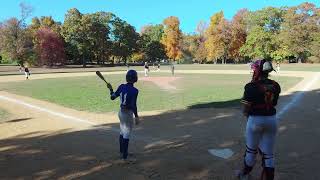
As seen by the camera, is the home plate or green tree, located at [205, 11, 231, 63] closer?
the home plate

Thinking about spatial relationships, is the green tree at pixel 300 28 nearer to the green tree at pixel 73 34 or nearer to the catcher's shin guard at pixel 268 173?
the green tree at pixel 73 34

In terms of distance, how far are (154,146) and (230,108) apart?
23.5 ft

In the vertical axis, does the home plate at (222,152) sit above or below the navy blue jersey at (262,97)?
below

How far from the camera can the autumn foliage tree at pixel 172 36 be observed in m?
108

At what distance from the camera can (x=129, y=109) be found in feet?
24.3

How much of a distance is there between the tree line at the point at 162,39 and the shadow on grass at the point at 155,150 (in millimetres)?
60128

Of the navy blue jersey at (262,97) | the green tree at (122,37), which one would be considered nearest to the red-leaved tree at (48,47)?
the green tree at (122,37)

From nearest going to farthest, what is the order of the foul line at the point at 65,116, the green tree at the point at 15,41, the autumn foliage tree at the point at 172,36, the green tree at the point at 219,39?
the foul line at the point at 65,116, the green tree at the point at 15,41, the green tree at the point at 219,39, the autumn foliage tree at the point at 172,36

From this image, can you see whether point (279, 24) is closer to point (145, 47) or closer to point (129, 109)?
point (145, 47)

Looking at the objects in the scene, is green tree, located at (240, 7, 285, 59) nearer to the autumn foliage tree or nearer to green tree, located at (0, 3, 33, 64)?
the autumn foliage tree

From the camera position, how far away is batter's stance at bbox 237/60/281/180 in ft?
18.2

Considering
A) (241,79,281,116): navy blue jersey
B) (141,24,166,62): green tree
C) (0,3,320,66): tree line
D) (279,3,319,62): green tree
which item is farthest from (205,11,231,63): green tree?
(241,79,281,116): navy blue jersey

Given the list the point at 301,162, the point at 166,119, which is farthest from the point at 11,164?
the point at 166,119

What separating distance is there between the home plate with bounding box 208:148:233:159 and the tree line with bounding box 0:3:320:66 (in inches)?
2485
